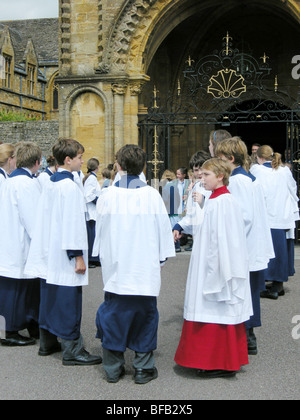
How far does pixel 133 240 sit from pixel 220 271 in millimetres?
717

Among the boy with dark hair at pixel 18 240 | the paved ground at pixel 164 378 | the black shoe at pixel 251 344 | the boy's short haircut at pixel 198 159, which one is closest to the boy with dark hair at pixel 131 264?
the paved ground at pixel 164 378

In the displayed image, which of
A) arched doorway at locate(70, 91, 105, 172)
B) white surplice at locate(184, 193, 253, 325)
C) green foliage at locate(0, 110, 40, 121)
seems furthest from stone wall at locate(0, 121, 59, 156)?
white surplice at locate(184, 193, 253, 325)

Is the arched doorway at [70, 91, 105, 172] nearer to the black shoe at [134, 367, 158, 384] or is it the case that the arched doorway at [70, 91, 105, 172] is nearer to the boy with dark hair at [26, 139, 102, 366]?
the boy with dark hair at [26, 139, 102, 366]

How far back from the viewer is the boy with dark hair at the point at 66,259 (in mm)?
4727

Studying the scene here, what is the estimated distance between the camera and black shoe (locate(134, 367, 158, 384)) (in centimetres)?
438

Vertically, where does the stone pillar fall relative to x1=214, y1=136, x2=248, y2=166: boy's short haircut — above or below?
above

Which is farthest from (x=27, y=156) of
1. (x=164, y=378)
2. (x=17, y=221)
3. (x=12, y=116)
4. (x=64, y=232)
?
(x=12, y=116)

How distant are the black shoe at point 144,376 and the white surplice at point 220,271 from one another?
0.51m

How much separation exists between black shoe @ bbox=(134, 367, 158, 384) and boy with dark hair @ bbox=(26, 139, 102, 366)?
0.56 meters

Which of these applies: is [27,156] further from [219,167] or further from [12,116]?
[12,116]

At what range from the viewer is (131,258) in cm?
439

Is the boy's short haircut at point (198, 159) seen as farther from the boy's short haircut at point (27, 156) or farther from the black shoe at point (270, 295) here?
the black shoe at point (270, 295)

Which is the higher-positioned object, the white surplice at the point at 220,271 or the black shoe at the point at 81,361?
the white surplice at the point at 220,271

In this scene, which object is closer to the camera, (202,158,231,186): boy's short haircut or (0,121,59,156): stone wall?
(202,158,231,186): boy's short haircut
